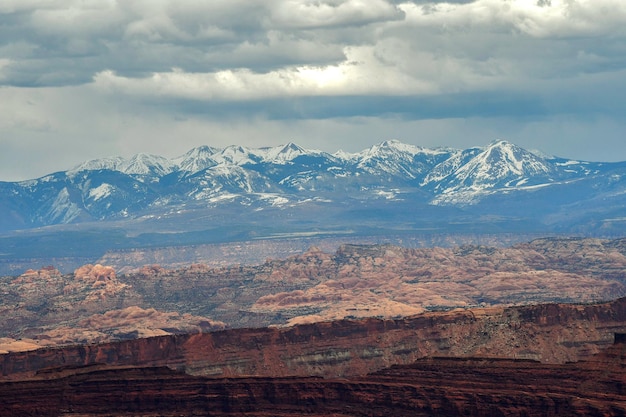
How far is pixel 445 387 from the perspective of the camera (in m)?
171

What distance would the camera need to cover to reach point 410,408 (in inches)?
6693

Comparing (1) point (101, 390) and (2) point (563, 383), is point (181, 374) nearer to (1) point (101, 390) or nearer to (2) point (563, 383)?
(1) point (101, 390)

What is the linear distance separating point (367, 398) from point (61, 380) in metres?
35.4

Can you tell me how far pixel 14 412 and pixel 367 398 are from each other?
3805cm

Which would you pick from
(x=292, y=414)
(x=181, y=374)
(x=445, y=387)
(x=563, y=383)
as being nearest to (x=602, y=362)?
(x=563, y=383)

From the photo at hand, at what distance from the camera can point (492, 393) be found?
165 meters

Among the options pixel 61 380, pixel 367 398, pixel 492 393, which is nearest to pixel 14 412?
pixel 61 380

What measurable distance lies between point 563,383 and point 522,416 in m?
8.31

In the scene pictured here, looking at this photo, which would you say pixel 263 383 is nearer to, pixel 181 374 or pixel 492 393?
pixel 181 374

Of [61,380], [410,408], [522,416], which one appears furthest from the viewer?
[61,380]

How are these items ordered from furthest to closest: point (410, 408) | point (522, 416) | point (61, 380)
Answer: point (61, 380) → point (410, 408) → point (522, 416)

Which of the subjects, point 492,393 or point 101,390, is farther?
point 101,390

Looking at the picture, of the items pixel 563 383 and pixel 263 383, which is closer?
pixel 563 383

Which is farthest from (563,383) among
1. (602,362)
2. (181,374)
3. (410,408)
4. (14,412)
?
(14,412)
